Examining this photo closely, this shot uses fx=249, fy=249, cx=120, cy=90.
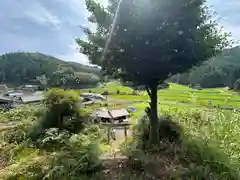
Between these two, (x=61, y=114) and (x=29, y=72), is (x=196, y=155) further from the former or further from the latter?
(x=29, y=72)

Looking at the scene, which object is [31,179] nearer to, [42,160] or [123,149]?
[42,160]

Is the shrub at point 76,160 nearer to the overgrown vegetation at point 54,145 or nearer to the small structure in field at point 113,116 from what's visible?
the overgrown vegetation at point 54,145

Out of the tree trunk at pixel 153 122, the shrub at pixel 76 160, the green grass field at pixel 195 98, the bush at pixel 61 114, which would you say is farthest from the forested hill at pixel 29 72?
the shrub at pixel 76 160

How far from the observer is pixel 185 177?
7000 millimetres

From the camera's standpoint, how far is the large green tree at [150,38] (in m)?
7.75

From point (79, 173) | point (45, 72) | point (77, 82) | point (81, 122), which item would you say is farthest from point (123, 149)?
Answer: point (45, 72)

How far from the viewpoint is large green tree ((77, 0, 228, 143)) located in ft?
25.4

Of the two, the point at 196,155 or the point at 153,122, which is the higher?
the point at 153,122

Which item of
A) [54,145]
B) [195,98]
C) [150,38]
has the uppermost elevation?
[150,38]

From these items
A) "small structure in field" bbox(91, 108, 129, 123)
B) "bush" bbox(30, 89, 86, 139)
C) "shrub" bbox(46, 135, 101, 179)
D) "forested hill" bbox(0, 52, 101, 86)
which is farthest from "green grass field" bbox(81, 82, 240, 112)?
"forested hill" bbox(0, 52, 101, 86)

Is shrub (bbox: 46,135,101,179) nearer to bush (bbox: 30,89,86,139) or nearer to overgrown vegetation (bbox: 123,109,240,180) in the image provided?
overgrown vegetation (bbox: 123,109,240,180)

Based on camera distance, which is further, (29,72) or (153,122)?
(29,72)

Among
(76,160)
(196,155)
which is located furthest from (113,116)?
(76,160)

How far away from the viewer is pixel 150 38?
26.5 ft
